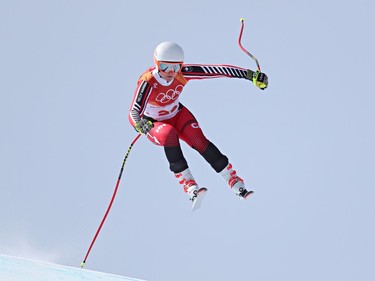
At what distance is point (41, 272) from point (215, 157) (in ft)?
9.53

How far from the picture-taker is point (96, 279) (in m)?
8.34

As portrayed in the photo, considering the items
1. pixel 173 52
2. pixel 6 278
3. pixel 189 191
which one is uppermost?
pixel 173 52

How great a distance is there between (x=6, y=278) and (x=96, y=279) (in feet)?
4.29

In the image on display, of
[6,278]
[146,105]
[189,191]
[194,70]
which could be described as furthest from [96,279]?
A: [194,70]

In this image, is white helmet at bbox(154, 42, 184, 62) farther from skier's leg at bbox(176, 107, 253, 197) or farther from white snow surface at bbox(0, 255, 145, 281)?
white snow surface at bbox(0, 255, 145, 281)

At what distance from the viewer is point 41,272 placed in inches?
323

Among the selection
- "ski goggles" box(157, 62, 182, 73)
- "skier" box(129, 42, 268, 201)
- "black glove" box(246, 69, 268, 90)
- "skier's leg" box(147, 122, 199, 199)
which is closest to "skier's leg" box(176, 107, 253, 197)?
"skier" box(129, 42, 268, 201)

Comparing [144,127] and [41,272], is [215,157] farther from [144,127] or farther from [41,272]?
[41,272]

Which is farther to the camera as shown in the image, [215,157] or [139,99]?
[215,157]

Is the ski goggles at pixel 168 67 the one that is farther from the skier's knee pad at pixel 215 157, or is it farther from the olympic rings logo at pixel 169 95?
the skier's knee pad at pixel 215 157

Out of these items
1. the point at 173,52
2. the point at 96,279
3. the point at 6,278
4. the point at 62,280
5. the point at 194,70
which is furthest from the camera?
the point at 194,70

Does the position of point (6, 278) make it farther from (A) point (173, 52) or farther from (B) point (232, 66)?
(B) point (232, 66)

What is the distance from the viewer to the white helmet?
938 cm

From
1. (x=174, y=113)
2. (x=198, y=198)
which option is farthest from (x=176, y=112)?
(x=198, y=198)
